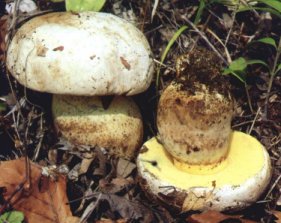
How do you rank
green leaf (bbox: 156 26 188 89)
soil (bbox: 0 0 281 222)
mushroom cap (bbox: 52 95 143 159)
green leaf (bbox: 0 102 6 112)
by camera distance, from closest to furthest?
→ soil (bbox: 0 0 281 222)
mushroom cap (bbox: 52 95 143 159)
green leaf (bbox: 0 102 6 112)
green leaf (bbox: 156 26 188 89)

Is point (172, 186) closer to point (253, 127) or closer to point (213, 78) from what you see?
point (213, 78)

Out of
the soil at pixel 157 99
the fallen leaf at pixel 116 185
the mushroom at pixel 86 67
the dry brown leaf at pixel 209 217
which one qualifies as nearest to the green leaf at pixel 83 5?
the mushroom at pixel 86 67

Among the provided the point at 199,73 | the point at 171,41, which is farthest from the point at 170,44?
the point at 199,73

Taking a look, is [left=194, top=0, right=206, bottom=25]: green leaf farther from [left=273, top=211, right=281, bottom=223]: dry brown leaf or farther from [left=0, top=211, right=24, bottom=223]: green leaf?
[left=0, top=211, right=24, bottom=223]: green leaf

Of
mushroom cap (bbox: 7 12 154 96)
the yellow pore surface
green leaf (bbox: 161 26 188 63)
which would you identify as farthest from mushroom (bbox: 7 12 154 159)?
green leaf (bbox: 161 26 188 63)

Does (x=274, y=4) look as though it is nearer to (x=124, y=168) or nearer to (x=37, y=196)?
(x=124, y=168)

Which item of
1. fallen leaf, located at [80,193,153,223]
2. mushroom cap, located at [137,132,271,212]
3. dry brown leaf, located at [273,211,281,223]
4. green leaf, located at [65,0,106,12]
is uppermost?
green leaf, located at [65,0,106,12]

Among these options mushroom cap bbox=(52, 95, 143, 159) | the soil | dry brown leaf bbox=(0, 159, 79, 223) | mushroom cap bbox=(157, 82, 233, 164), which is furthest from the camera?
mushroom cap bbox=(52, 95, 143, 159)

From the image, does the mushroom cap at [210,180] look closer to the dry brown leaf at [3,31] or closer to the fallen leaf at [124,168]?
the fallen leaf at [124,168]
